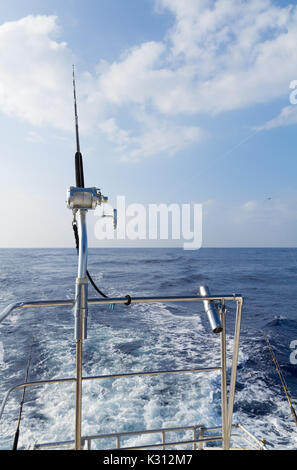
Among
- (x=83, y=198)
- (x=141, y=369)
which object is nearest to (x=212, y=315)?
(x=83, y=198)

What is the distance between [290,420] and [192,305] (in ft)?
26.4

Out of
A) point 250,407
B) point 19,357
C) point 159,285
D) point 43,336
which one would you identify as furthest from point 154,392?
point 159,285

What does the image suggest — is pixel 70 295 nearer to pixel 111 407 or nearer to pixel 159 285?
pixel 159 285

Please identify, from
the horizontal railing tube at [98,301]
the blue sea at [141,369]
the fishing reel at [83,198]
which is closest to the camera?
the horizontal railing tube at [98,301]

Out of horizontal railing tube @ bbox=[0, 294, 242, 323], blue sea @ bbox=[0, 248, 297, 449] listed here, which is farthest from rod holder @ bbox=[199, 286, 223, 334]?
blue sea @ bbox=[0, 248, 297, 449]

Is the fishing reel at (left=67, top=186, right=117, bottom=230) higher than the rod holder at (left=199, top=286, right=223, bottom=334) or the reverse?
higher

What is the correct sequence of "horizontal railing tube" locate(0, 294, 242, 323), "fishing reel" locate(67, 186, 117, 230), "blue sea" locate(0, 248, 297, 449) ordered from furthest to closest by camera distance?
"blue sea" locate(0, 248, 297, 449)
"fishing reel" locate(67, 186, 117, 230)
"horizontal railing tube" locate(0, 294, 242, 323)

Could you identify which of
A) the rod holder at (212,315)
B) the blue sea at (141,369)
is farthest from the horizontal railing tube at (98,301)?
the blue sea at (141,369)

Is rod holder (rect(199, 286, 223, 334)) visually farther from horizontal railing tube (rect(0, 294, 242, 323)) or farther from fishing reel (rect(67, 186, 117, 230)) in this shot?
fishing reel (rect(67, 186, 117, 230))

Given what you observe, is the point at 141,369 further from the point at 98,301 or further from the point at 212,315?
the point at 98,301

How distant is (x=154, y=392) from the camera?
5453 mm

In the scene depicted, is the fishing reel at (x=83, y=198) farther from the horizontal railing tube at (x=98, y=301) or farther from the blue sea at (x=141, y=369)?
the blue sea at (x=141, y=369)

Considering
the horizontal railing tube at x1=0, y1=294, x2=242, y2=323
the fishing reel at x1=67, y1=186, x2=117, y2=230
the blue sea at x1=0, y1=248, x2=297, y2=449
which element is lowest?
the blue sea at x1=0, y1=248, x2=297, y2=449

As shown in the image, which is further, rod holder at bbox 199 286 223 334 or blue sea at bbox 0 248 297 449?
blue sea at bbox 0 248 297 449
